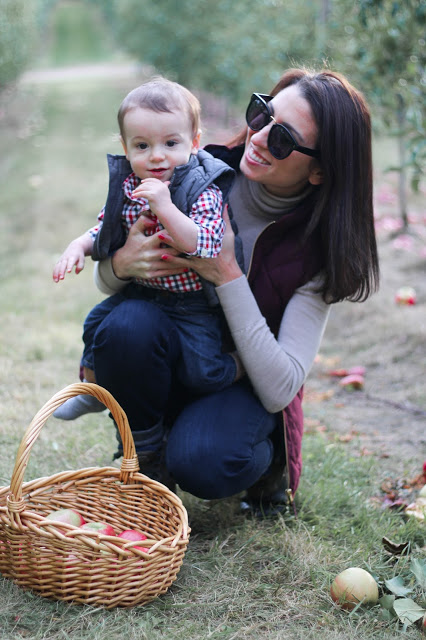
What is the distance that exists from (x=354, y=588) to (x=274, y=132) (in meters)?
1.23

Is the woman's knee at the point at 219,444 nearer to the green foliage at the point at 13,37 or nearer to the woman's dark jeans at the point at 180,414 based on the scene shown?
the woman's dark jeans at the point at 180,414

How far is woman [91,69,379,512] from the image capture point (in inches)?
78.2

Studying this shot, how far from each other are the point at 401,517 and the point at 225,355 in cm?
84

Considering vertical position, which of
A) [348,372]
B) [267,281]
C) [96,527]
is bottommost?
[348,372]

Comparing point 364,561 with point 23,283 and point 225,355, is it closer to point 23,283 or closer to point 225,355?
point 225,355

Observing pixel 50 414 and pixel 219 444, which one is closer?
pixel 50 414

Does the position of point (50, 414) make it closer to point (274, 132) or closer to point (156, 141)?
point (156, 141)

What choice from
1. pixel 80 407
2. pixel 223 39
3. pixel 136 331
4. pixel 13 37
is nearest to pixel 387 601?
pixel 136 331

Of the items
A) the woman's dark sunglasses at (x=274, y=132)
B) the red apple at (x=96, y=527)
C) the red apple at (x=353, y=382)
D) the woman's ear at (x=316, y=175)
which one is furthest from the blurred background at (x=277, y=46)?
the red apple at (x=96, y=527)

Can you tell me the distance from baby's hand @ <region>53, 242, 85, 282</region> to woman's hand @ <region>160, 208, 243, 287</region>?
0.24 m

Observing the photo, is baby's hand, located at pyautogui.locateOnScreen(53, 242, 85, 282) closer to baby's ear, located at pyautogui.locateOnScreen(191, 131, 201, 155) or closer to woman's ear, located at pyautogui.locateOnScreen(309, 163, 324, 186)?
baby's ear, located at pyautogui.locateOnScreen(191, 131, 201, 155)

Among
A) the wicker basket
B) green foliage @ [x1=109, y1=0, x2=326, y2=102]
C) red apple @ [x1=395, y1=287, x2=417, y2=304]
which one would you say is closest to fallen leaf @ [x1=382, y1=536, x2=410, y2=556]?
the wicker basket

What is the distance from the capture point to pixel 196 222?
1.91 meters

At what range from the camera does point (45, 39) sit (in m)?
33.5
